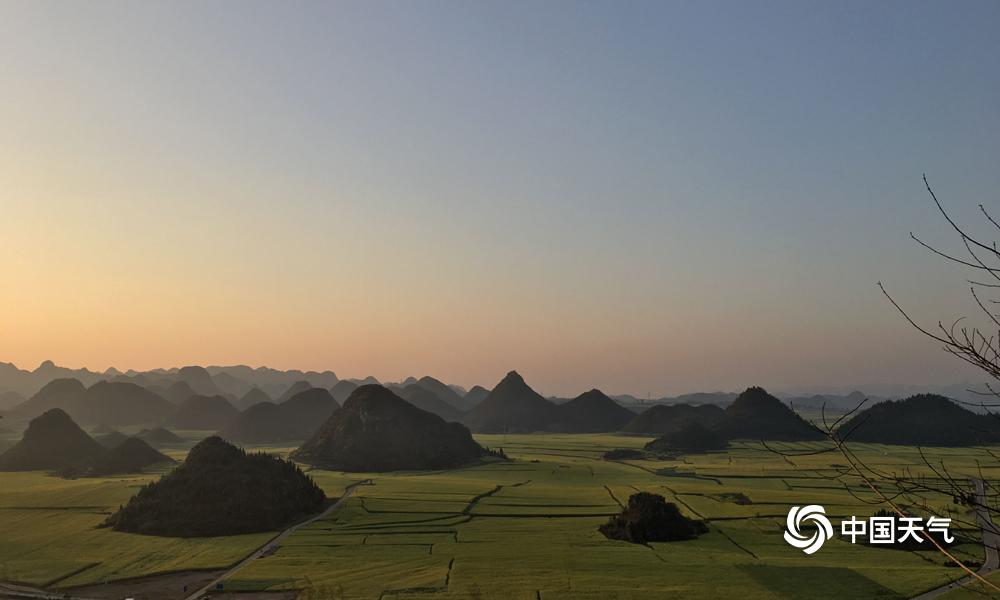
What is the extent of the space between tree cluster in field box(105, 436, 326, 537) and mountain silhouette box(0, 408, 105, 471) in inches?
2201

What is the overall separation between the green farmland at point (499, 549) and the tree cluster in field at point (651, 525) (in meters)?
1.42

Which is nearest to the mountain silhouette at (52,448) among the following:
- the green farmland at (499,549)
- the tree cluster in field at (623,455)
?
the green farmland at (499,549)

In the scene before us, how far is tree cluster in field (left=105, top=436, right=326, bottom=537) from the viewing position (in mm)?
63219

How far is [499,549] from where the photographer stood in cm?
5112

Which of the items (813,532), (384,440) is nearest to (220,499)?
(384,440)

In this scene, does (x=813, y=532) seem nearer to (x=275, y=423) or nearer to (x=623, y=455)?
(x=623, y=455)

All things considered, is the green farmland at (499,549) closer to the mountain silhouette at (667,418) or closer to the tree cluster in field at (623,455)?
the tree cluster in field at (623,455)

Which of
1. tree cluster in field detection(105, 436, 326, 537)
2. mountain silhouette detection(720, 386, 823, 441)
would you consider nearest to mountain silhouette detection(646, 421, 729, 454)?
mountain silhouette detection(720, 386, 823, 441)

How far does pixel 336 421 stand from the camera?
419ft

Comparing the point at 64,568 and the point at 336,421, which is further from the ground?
the point at 336,421

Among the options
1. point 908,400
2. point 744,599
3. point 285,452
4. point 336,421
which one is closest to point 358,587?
point 744,599

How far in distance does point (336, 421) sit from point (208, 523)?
6400 centimetres

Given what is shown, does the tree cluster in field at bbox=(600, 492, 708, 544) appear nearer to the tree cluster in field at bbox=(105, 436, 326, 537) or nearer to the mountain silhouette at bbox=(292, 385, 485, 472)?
the tree cluster in field at bbox=(105, 436, 326, 537)

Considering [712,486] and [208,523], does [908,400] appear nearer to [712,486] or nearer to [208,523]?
[712,486]
